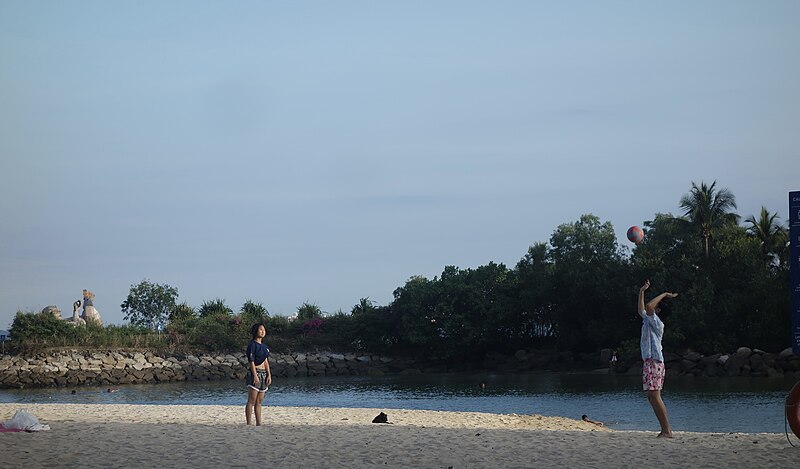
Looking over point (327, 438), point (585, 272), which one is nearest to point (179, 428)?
point (327, 438)

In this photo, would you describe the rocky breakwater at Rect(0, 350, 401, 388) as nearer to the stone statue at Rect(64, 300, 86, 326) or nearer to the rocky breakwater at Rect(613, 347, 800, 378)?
the stone statue at Rect(64, 300, 86, 326)

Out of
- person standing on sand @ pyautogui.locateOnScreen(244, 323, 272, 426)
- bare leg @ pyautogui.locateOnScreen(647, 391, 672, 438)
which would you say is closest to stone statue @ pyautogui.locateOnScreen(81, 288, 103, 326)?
person standing on sand @ pyautogui.locateOnScreen(244, 323, 272, 426)

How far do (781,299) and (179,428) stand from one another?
1657 inches

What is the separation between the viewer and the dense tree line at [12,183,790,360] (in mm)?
50250

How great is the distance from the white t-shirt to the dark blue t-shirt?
22.0 ft

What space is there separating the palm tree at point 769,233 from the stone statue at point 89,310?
4294 centimetres

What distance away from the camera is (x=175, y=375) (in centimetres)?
Answer: 5581

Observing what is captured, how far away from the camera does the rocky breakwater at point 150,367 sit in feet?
168

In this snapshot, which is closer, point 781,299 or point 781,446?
point 781,446

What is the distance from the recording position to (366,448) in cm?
1225

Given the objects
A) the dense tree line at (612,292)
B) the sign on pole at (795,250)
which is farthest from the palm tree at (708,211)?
the sign on pole at (795,250)

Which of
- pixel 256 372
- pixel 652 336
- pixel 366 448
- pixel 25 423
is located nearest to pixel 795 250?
pixel 652 336

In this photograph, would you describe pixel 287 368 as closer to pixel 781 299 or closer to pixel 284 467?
pixel 781 299

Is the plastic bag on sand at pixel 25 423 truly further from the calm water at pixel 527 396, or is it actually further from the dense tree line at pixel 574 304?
the dense tree line at pixel 574 304
